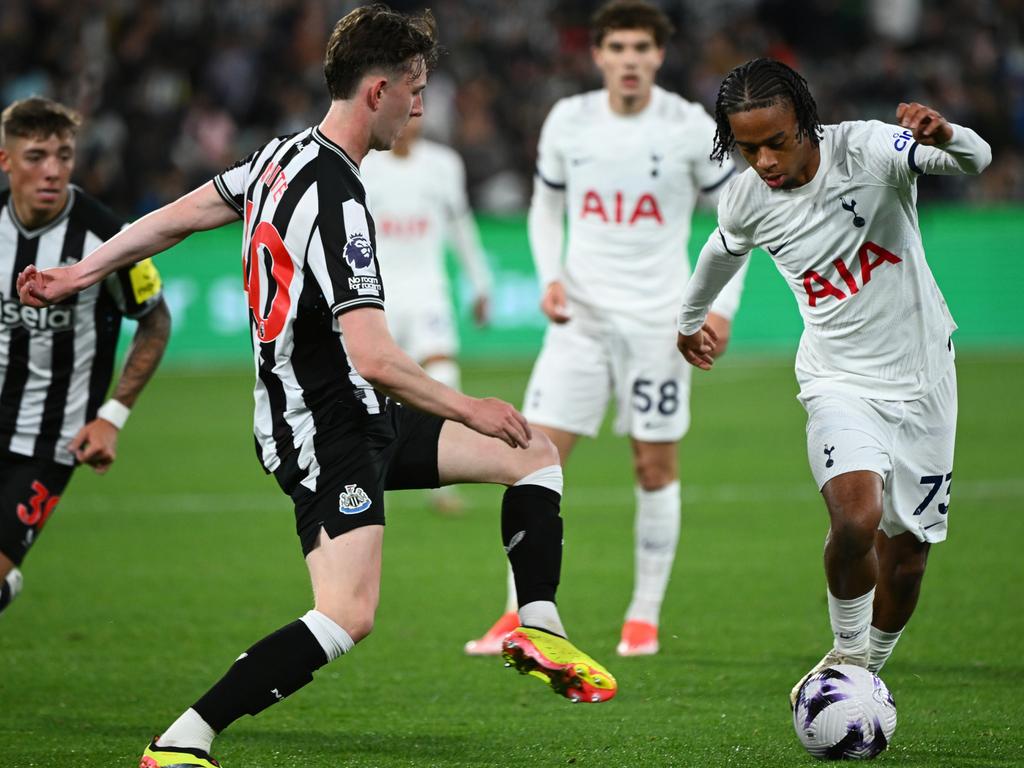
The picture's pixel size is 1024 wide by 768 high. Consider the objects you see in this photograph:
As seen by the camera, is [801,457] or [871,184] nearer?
[871,184]

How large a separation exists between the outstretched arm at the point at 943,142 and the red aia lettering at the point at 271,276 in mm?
1814

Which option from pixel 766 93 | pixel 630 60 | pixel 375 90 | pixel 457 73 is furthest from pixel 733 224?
pixel 457 73

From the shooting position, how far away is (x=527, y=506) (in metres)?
4.75

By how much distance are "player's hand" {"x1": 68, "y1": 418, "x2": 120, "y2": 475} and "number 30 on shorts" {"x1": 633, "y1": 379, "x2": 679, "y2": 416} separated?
234cm

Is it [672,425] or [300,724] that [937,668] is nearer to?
[672,425]

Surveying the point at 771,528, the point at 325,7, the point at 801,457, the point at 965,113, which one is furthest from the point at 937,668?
the point at 325,7

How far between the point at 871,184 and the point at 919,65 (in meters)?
17.6

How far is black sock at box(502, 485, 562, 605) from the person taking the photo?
467cm

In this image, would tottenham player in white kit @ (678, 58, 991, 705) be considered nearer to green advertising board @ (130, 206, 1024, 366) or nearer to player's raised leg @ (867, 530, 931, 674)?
player's raised leg @ (867, 530, 931, 674)

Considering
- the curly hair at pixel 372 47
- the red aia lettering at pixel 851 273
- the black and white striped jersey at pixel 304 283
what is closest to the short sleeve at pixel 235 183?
the black and white striped jersey at pixel 304 283

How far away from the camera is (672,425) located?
267 inches

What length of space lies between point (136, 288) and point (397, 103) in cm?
174

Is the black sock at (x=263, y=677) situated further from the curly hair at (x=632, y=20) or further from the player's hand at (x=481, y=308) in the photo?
the player's hand at (x=481, y=308)

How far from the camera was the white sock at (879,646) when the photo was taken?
5250 mm
